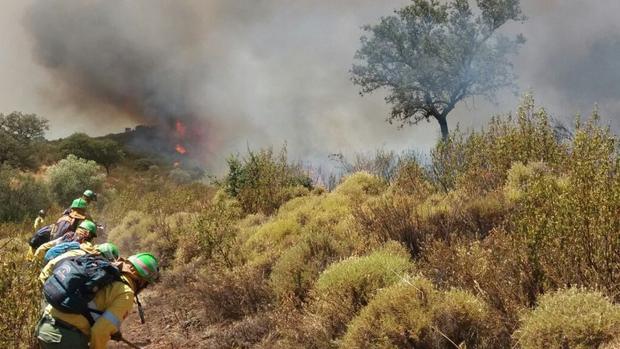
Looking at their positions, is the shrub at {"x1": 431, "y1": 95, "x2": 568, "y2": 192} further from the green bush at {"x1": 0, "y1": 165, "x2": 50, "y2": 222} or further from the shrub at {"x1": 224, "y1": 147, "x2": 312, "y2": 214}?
the green bush at {"x1": 0, "y1": 165, "x2": 50, "y2": 222}

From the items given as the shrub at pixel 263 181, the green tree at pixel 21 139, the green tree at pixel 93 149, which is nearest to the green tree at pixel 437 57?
the shrub at pixel 263 181

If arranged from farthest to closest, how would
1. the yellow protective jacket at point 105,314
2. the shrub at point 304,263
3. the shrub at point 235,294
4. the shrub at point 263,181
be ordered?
the shrub at point 263,181 → the shrub at point 235,294 → the shrub at point 304,263 → the yellow protective jacket at point 105,314

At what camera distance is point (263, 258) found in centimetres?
865

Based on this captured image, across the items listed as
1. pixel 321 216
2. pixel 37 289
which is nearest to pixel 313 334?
pixel 37 289

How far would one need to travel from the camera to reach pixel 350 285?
5.84 metres

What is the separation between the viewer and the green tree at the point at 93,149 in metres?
68.7

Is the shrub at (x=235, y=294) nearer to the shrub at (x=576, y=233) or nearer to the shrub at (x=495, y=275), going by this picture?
the shrub at (x=495, y=275)

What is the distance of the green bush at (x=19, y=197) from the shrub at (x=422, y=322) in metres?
27.8

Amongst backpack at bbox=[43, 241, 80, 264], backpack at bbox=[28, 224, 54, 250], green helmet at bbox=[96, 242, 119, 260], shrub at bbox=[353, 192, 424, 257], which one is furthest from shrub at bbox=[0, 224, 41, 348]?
shrub at bbox=[353, 192, 424, 257]

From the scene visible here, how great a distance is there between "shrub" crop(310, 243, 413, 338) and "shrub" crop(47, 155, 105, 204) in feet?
111

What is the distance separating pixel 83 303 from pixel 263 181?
10.3m

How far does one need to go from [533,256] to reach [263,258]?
15.6ft

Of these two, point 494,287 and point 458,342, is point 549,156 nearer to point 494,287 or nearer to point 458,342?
point 494,287

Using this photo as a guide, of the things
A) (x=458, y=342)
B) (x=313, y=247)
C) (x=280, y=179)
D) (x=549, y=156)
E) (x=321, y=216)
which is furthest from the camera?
(x=280, y=179)
